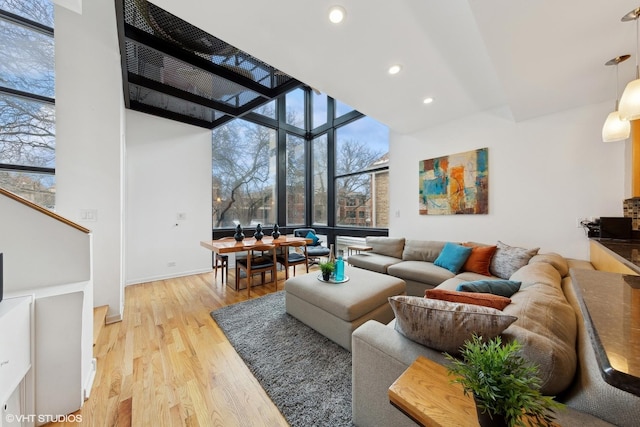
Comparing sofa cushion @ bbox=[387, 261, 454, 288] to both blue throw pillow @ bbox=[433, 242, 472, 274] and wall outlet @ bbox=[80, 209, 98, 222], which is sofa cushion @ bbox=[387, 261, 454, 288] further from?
wall outlet @ bbox=[80, 209, 98, 222]

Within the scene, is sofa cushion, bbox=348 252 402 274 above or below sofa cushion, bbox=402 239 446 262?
below

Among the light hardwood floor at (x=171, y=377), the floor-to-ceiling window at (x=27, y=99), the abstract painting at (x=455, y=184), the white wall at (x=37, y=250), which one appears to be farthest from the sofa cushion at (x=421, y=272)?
the floor-to-ceiling window at (x=27, y=99)

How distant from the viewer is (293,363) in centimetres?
180

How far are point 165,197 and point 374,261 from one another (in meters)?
3.88

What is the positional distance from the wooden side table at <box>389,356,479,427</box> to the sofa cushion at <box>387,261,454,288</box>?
210 centimetres

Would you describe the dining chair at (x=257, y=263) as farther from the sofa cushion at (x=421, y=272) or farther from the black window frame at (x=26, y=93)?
the black window frame at (x=26, y=93)

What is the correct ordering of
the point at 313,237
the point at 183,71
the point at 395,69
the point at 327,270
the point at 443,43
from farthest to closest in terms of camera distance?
the point at 313,237, the point at 183,71, the point at 327,270, the point at 395,69, the point at 443,43

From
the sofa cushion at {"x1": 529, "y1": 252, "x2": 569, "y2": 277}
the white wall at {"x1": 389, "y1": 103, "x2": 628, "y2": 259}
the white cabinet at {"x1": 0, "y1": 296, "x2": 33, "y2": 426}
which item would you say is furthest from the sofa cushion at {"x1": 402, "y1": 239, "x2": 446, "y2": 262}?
the white cabinet at {"x1": 0, "y1": 296, "x2": 33, "y2": 426}

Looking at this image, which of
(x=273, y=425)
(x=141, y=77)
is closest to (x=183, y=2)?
(x=141, y=77)

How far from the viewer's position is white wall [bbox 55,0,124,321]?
2285 millimetres

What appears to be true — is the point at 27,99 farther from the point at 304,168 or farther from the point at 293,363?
the point at 304,168

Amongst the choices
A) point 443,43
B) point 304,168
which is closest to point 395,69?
point 443,43

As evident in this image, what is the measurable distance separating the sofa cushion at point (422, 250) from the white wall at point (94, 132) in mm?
3928

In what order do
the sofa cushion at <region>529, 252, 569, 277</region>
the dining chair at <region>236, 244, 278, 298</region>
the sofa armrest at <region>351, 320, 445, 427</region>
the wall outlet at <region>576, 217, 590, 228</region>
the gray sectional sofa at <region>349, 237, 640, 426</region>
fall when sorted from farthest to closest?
the dining chair at <region>236, 244, 278, 298</region> < the wall outlet at <region>576, 217, 590, 228</region> < the sofa cushion at <region>529, 252, 569, 277</region> < the sofa armrest at <region>351, 320, 445, 427</region> < the gray sectional sofa at <region>349, 237, 640, 426</region>
